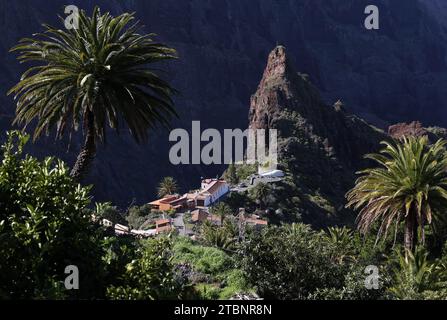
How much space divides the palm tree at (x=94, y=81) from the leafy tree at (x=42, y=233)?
270 inches

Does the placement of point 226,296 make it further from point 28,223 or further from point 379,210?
point 379,210

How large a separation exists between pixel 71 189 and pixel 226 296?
6.07 metres

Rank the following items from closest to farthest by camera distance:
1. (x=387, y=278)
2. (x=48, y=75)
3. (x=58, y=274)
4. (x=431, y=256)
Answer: (x=58, y=274), (x=387, y=278), (x=48, y=75), (x=431, y=256)

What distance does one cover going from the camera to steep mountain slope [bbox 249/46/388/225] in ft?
305

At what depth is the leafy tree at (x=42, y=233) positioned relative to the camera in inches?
394

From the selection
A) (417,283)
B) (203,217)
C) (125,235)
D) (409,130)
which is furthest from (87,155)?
(409,130)

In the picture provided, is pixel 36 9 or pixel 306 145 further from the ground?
pixel 36 9

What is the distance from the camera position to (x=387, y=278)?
57.5ft

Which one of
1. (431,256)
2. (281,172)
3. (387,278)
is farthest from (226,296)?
(281,172)

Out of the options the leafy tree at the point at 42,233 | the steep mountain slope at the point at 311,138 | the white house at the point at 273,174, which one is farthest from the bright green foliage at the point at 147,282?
the white house at the point at 273,174

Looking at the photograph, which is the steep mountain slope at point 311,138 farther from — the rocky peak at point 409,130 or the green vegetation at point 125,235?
the green vegetation at point 125,235

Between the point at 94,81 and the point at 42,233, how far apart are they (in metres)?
8.20

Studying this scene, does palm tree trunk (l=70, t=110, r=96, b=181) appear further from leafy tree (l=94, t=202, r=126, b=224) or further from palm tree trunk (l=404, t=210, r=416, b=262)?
palm tree trunk (l=404, t=210, r=416, b=262)

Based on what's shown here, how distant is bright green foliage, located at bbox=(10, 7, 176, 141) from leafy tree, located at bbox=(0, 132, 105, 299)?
6657 mm
